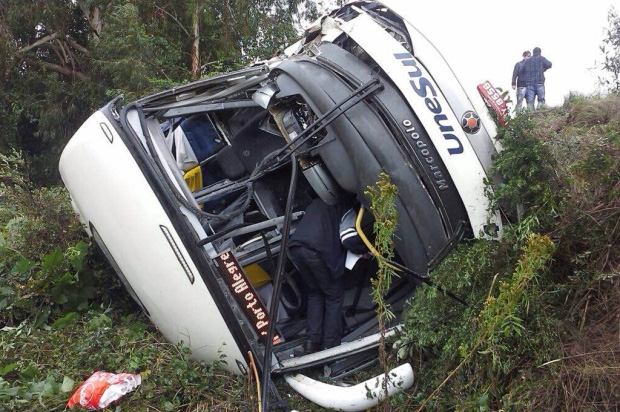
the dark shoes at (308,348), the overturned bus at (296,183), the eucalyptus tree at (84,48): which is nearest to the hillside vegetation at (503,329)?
the overturned bus at (296,183)

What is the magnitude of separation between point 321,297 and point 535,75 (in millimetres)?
5906

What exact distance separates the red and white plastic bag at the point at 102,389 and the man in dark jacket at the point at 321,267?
104 centimetres

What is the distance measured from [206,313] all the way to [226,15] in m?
10.1

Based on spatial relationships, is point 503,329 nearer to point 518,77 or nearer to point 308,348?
point 308,348

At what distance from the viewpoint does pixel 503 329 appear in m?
2.74

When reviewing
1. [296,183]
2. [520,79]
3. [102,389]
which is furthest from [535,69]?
[102,389]

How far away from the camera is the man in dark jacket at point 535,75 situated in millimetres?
8430

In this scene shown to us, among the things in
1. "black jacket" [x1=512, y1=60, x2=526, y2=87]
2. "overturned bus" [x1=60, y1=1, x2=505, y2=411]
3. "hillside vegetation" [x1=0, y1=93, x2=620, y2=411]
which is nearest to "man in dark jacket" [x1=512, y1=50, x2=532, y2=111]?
"black jacket" [x1=512, y1=60, x2=526, y2=87]

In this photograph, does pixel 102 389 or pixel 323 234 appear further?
pixel 323 234

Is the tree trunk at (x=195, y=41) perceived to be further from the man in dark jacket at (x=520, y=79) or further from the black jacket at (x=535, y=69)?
the black jacket at (x=535, y=69)

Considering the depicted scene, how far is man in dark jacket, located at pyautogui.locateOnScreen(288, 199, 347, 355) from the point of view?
12.3 feet

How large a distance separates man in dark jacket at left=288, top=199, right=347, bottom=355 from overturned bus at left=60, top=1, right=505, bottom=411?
0.32ft

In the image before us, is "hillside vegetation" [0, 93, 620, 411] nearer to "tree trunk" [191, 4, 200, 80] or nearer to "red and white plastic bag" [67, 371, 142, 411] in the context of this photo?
"red and white plastic bag" [67, 371, 142, 411]

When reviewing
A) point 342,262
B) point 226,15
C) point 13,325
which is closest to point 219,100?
point 342,262
